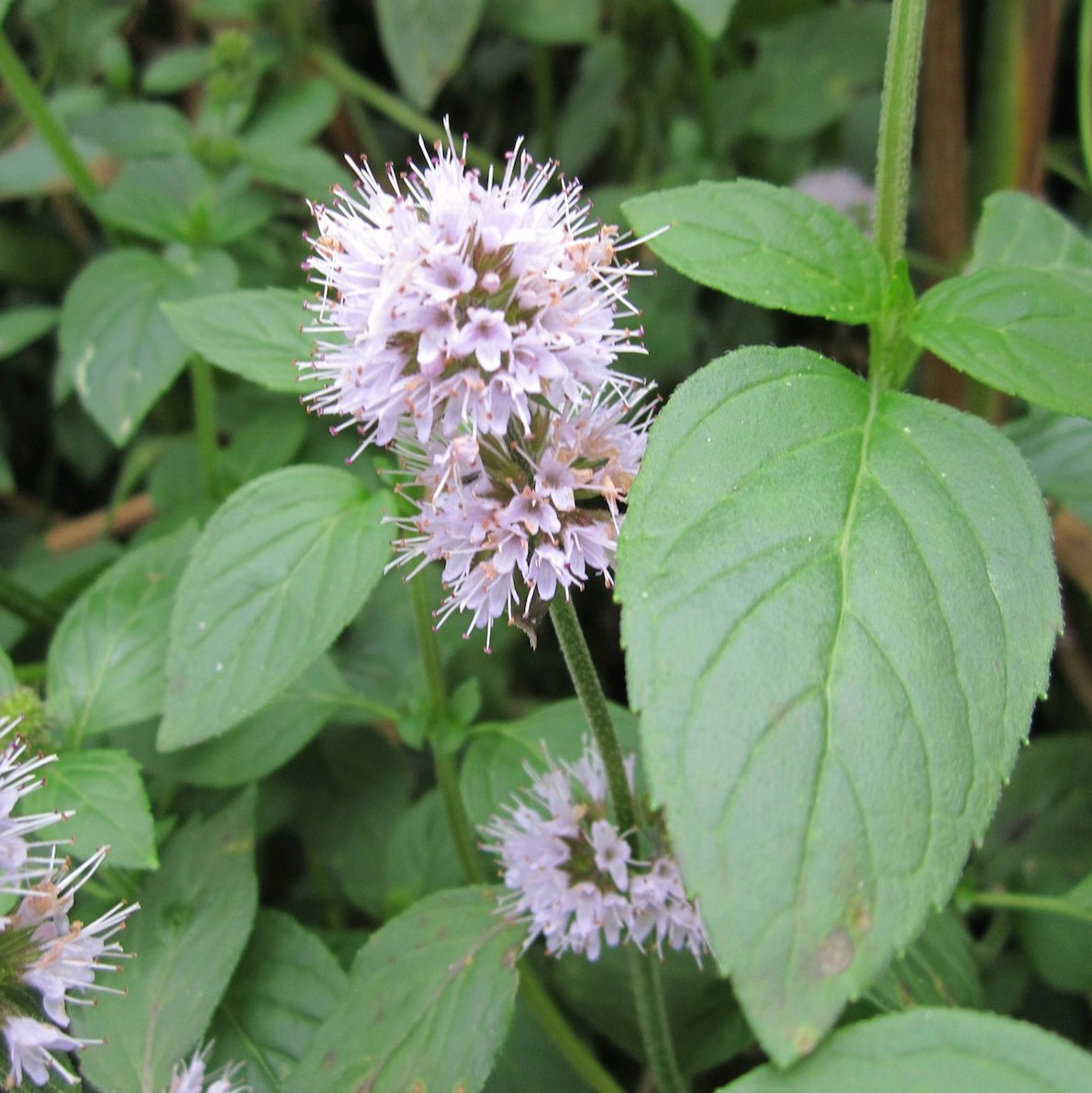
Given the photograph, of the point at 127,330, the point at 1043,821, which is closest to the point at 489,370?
the point at 127,330

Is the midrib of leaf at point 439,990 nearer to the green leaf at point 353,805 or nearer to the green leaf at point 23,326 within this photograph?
the green leaf at point 353,805

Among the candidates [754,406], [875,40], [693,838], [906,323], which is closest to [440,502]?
[754,406]

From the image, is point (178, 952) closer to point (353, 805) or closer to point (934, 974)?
point (353, 805)

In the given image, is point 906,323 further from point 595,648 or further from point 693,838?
point 595,648

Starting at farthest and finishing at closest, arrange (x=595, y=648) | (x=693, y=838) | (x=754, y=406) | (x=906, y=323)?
(x=595, y=648)
(x=906, y=323)
(x=754, y=406)
(x=693, y=838)

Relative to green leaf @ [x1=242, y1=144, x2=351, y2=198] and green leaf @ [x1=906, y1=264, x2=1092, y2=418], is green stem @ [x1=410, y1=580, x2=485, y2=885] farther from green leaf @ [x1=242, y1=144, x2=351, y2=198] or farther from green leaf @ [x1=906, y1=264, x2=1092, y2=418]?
green leaf @ [x1=242, y1=144, x2=351, y2=198]
